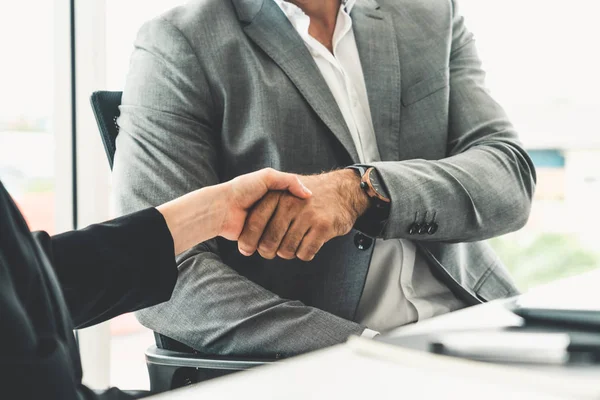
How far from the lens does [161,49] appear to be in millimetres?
1536

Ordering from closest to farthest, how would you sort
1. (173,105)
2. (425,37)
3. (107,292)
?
(107,292), (173,105), (425,37)

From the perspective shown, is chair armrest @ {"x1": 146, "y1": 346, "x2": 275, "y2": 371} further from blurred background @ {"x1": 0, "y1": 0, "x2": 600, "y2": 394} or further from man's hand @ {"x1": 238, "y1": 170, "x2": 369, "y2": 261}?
blurred background @ {"x1": 0, "y1": 0, "x2": 600, "y2": 394}

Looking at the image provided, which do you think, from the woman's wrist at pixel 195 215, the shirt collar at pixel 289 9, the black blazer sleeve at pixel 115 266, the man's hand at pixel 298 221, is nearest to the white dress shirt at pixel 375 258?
the shirt collar at pixel 289 9

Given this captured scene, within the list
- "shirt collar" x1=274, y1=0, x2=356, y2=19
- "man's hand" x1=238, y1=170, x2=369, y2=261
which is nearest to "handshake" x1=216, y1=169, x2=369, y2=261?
"man's hand" x1=238, y1=170, x2=369, y2=261

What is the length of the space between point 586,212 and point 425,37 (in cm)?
152

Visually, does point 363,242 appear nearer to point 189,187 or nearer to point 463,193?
point 463,193

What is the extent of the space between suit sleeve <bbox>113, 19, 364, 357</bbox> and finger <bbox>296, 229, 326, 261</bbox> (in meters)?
0.09

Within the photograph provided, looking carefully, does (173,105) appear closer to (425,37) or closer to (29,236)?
(425,37)

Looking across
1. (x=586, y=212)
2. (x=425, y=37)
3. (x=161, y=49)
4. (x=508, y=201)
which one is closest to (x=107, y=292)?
(x=161, y=49)

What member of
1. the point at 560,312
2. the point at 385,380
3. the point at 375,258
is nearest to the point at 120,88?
the point at 375,258

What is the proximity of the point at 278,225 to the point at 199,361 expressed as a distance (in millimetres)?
308

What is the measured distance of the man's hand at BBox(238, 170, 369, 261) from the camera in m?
1.37

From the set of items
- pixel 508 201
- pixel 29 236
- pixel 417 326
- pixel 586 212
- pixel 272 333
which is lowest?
pixel 586 212

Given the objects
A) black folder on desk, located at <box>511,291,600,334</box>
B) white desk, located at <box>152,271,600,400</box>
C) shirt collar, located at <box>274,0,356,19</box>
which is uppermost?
shirt collar, located at <box>274,0,356,19</box>
